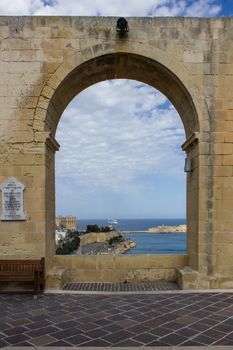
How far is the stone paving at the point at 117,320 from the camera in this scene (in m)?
3.93

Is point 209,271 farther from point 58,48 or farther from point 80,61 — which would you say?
point 58,48

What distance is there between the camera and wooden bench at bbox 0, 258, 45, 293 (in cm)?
606

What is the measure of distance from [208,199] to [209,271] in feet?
4.38

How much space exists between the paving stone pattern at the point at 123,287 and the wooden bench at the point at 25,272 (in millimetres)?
676

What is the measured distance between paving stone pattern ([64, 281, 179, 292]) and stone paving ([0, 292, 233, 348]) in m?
0.43

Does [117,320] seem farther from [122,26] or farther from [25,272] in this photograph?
[122,26]

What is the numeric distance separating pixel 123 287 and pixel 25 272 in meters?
1.91

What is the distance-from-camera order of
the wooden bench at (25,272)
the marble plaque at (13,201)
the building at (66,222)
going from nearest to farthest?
the wooden bench at (25,272)
the marble plaque at (13,201)
the building at (66,222)

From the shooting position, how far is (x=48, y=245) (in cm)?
677

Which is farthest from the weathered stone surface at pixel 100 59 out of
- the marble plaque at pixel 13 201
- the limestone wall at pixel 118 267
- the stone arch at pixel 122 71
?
the limestone wall at pixel 118 267

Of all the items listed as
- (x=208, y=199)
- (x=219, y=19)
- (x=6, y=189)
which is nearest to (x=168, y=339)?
(x=208, y=199)

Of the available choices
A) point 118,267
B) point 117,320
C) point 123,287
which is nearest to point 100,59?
point 118,267

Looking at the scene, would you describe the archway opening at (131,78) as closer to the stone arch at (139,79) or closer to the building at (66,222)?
the stone arch at (139,79)

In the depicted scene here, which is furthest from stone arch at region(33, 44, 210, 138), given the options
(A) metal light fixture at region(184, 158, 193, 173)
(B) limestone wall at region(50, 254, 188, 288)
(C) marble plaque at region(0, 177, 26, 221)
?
(B) limestone wall at region(50, 254, 188, 288)
